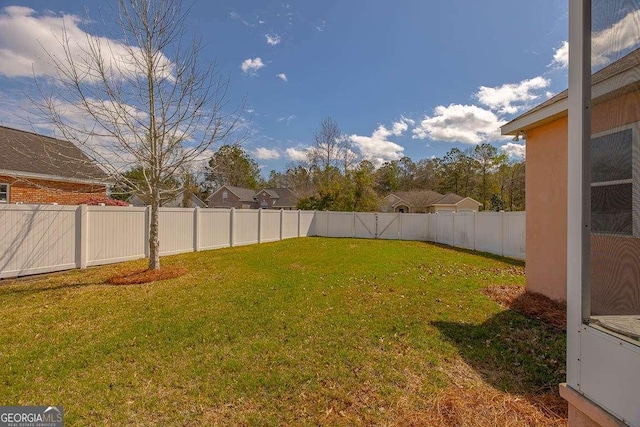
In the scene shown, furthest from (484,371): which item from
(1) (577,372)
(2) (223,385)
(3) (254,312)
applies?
(3) (254,312)

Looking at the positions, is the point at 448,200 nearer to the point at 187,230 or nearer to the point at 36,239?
the point at 187,230

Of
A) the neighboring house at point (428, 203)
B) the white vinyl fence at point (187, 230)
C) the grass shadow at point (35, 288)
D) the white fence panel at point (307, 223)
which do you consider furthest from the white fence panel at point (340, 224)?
the grass shadow at point (35, 288)

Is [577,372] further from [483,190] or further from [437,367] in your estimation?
[483,190]

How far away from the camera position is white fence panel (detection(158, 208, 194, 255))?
958cm

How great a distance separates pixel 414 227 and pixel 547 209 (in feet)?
42.0

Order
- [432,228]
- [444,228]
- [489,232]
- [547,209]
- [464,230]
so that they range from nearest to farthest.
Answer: [547,209], [489,232], [464,230], [444,228], [432,228]

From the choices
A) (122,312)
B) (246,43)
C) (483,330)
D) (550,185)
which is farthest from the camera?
(246,43)

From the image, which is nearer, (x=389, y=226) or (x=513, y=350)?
(x=513, y=350)

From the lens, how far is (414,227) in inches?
706

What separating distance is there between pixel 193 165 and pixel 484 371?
7.95 meters

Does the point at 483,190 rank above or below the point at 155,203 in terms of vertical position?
above

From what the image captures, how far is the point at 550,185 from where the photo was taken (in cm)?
520

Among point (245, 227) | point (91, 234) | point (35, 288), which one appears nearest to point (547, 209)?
point (35, 288)

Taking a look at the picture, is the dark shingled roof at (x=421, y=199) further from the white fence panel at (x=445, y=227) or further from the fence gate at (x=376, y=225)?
the white fence panel at (x=445, y=227)
